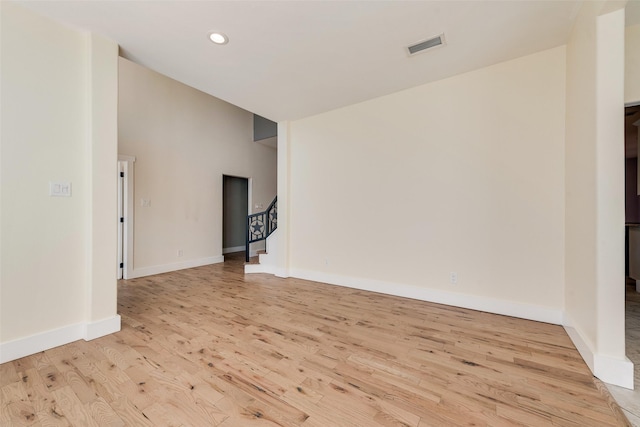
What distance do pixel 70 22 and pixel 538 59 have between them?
171 inches

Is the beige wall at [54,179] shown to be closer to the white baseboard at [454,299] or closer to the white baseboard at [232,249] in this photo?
the white baseboard at [454,299]

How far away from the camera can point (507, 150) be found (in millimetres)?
2725

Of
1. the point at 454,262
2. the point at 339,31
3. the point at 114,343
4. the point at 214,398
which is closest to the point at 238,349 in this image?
the point at 214,398

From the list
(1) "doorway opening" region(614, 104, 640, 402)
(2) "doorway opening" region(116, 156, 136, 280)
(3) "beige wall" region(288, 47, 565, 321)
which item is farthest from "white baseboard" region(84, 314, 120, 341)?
(1) "doorway opening" region(614, 104, 640, 402)

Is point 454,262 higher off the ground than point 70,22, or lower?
lower

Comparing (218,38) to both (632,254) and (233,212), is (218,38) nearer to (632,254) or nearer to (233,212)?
(233,212)

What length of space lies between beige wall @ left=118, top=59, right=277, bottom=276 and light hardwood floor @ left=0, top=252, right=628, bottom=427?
2.19 m

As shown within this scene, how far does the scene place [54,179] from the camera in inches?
83.6

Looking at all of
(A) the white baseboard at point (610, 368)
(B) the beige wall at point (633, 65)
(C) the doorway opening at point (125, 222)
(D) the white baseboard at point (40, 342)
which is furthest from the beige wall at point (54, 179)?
(B) the beige wall at point (633, 65)

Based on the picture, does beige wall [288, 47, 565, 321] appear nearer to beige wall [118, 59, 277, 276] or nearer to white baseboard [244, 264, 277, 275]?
white baseboard [244, 264, 277, 275]

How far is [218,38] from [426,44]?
6.36 ft

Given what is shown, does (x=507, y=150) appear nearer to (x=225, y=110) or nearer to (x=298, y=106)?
(x=298, y=106)

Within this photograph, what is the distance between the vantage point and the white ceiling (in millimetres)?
1976

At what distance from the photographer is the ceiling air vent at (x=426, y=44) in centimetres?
234
